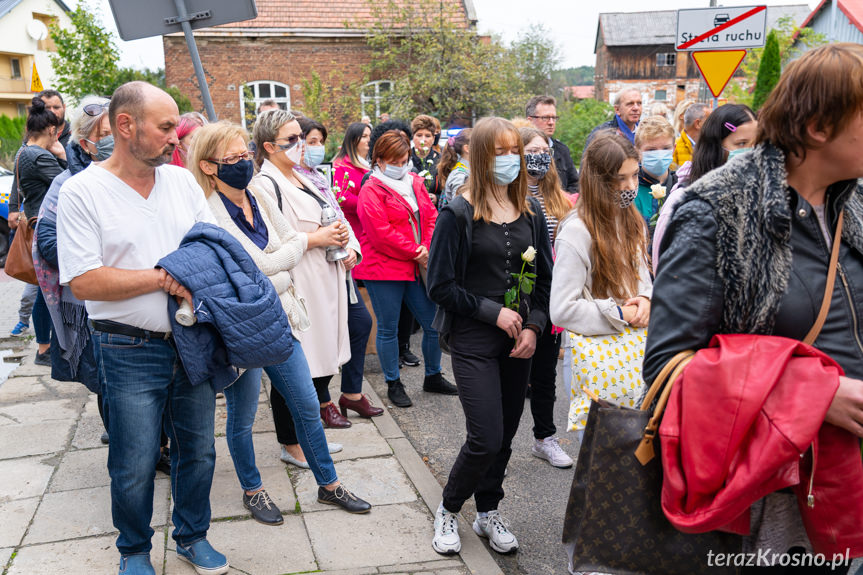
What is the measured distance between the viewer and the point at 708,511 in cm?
173

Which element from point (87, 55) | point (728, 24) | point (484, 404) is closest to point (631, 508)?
point (484, 404)

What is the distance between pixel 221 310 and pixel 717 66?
738cm

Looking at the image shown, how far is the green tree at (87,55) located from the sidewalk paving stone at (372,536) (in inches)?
782

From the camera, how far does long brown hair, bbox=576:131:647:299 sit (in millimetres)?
3613

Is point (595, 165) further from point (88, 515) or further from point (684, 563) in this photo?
point (88, 515)

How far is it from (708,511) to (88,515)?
3.39 m

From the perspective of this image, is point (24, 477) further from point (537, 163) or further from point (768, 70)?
point (768, 70)

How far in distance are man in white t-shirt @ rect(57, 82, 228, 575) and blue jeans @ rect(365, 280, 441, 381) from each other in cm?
275

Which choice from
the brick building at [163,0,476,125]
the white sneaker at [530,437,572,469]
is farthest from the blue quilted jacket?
the brick building at [163,0,476,125]

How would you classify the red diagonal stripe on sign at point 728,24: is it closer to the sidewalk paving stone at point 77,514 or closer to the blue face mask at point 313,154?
the blue face mask at point 313,154

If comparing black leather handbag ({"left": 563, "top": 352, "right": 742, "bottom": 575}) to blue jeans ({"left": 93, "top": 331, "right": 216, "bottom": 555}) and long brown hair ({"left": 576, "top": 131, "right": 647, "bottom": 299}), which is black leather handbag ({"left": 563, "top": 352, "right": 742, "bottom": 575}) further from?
blue jeans ({"left": 93, "top": 331, "right": 216, "bottom": 555})

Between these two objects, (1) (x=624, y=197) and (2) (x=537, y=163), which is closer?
(1) (x=624, y=197)

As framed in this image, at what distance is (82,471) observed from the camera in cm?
453

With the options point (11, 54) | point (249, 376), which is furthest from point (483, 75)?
point (11, 54)
